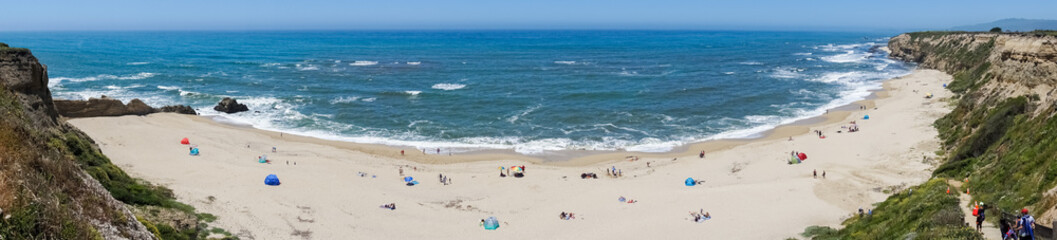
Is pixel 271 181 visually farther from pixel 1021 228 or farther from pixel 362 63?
pixel 362 63

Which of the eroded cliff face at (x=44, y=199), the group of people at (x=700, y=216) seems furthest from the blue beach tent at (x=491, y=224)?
the eroded cliff face at (x=44, y=199)

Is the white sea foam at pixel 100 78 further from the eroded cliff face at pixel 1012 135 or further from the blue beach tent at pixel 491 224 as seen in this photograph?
the eroded cliff face at pixel 1012 135

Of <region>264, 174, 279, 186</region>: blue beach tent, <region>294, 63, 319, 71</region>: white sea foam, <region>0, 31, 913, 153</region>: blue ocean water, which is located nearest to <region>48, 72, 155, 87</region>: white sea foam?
<region>0, 31, 913, 153</region>: blue ocean water

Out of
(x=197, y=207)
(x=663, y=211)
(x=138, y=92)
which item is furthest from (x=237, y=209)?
(x=138, y=92)

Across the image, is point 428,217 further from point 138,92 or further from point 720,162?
point 138,92

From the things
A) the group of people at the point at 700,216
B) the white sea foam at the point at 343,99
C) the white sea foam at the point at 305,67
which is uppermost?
the white sea foam at the point at 305,67

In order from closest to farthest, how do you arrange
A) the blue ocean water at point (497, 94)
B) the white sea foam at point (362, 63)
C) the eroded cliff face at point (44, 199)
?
the eroded cliff face at point (44, 199)
the blue ocean water at point (497, 94)
the white sea foam at point (362, 63)

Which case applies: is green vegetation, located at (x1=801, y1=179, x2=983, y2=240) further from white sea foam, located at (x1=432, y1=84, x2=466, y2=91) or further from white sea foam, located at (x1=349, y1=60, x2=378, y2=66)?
white sea foam, located at (x1=349, y1=60, x2=378, y2=66)

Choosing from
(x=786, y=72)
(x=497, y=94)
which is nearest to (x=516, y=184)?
(x=497, y=94)
